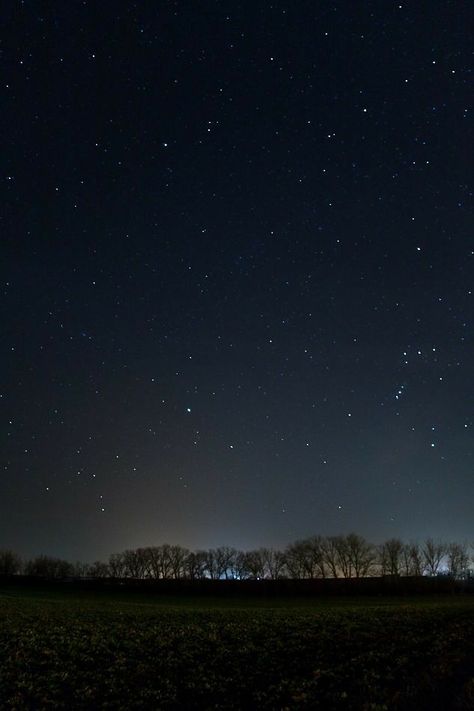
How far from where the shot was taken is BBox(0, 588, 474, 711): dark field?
58.6 ft

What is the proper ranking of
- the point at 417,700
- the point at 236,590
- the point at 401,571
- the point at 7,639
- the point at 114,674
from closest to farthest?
the point at 417,700
the point at 114,674
the point at 7,639
the point at 236,590
the point at 401,571

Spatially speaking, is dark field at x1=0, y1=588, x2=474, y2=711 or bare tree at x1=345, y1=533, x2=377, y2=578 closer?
dark field at x1=0, y1=588, x2=474, y2=711

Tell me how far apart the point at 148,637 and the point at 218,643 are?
4118mm

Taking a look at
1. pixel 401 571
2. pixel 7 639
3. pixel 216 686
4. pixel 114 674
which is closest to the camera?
pixel 216 686

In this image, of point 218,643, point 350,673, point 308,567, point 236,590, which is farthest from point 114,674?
point 308,567

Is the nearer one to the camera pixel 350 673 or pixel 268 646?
pixel 350 673

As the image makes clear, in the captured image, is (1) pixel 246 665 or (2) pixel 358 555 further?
(2) pixel 358 555

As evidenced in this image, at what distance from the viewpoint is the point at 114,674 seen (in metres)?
21.8

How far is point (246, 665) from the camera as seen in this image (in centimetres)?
2238

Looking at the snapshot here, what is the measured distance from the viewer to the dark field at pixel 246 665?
17.9 m

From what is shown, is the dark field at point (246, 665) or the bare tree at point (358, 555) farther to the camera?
the bare tree at point (358, 555)

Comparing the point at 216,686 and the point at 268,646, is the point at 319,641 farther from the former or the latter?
the point at 216,686

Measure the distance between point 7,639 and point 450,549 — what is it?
16607 centimetres

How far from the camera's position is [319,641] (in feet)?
85.0
